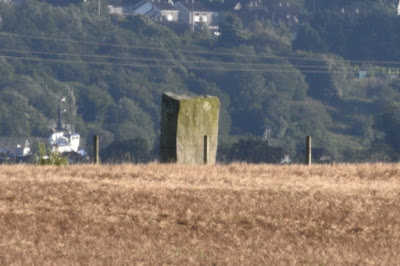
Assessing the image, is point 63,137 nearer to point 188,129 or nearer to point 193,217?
point 188,129

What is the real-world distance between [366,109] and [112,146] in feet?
221

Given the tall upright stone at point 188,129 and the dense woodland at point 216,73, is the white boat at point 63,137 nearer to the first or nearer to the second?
the dense woodland at point 216,73

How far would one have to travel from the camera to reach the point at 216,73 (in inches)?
6496

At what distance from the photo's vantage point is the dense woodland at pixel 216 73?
455 feet

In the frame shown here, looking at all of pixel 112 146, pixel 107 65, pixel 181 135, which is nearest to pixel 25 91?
pixel 107 65

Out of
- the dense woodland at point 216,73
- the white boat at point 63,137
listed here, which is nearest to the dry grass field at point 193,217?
the white boat at point 63,137

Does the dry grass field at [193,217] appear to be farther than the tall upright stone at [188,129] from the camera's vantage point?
No

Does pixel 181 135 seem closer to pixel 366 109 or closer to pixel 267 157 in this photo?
pixel 267 157

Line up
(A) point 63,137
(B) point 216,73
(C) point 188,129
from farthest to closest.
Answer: (B) point 216,73 < (A) point 63,137 < (C) point 188,129

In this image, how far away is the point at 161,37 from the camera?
6964 inches

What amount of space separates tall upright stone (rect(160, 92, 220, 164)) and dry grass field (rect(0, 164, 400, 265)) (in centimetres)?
295

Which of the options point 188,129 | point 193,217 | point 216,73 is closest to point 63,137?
point 216,73

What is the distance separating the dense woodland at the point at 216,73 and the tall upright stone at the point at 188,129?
3571 inches

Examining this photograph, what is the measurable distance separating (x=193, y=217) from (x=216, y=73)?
482 ft
